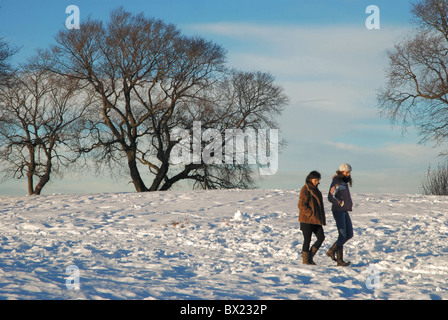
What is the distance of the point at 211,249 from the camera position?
473 inches

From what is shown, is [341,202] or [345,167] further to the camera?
[345,167]

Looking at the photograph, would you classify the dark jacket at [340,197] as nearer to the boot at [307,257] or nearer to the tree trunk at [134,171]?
the boot at [307,257]

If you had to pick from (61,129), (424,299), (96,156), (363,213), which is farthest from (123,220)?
(61,129)

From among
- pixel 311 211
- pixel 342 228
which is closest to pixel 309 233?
pixel 311 211

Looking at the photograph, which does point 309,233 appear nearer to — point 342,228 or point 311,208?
point 311,208

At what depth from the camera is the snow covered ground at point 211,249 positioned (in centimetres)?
791

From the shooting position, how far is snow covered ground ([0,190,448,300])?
26.0 ft

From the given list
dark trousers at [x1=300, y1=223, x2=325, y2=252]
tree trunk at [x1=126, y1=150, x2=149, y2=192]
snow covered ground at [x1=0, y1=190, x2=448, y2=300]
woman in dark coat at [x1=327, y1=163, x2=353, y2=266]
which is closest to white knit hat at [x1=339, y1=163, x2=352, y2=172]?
woman in dark coat at [x1=327, y1=163, x2=353, y2=266]

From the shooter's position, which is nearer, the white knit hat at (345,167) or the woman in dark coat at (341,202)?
the woman in dark coat at (341,202)

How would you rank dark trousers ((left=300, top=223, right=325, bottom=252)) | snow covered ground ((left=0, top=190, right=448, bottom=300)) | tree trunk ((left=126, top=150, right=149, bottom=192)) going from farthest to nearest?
tree trunk ((left=126, top=150, right=149, bottom=192)) → dark trousers ((left=300, top=223, right=325, bottom=252)) → snow covered ground ((left=0, top=190, right=448, bottom=300))

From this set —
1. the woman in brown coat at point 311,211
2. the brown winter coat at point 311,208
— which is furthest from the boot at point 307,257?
the brown winter coat at point 311,208

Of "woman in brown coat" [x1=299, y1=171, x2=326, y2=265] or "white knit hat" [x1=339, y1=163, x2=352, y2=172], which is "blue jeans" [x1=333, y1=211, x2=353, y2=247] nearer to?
"woman in brown coat" [x1=299, y1=171, x2=326, y2=265]
